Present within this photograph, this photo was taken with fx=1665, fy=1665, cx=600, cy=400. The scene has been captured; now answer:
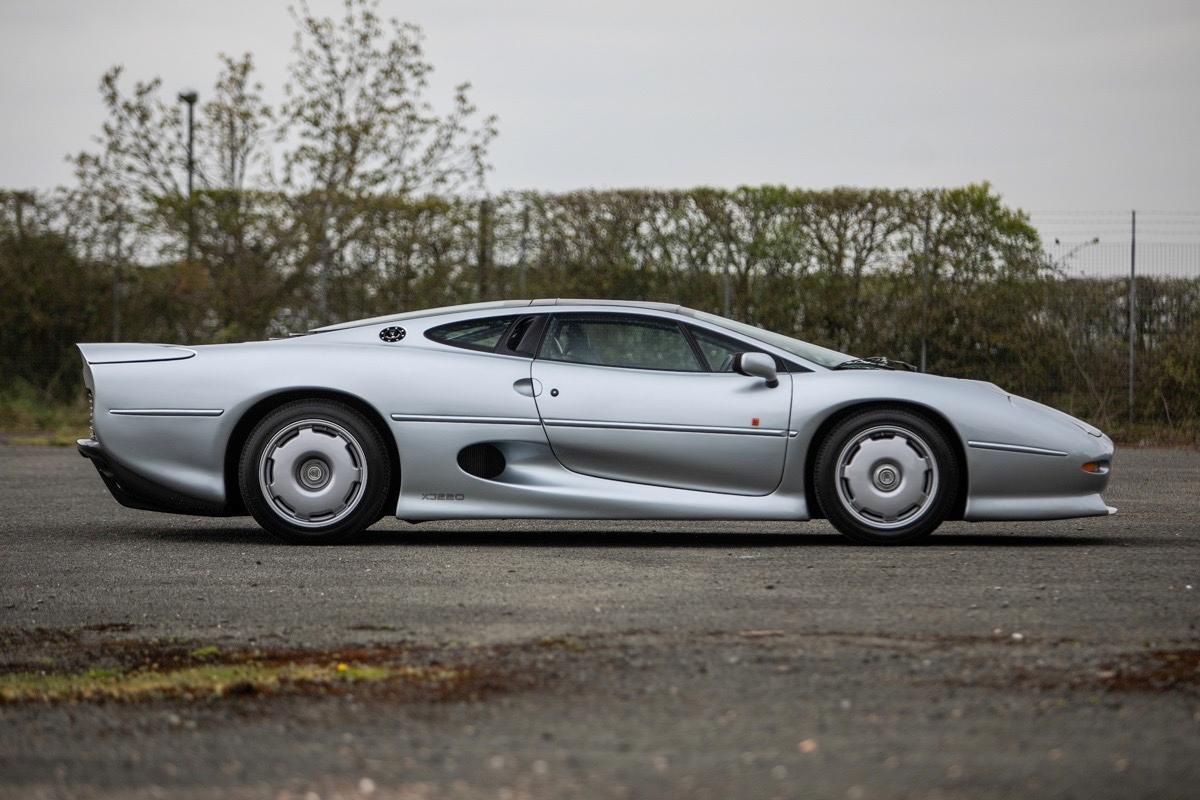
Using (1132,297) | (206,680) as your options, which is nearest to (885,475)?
(206,680)

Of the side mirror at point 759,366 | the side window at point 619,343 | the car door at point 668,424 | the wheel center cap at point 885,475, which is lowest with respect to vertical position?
the wheel center cap at point 885,475

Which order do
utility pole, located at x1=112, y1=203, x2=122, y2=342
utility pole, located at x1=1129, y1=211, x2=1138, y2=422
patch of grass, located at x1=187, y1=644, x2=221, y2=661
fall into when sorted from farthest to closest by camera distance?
utility pole, located at x1=112, y1=203, x2=122, y2=342 < utility pole, located at x1=1129, y1=211, x2=1138, y2=422 < patch of grass, located at x1=187, y1=644, x2=221, y2=661

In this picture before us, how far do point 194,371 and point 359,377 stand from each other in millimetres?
806

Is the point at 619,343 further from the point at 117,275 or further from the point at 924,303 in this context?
the point at 117,275

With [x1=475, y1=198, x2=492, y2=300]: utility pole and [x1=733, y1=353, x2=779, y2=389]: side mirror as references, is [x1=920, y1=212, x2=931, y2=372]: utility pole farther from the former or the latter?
[x1=733, y1=353, x2=779, y2=389]: side mirror

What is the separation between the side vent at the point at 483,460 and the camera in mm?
7930

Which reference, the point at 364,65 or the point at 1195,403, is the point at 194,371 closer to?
the point at 1195,403

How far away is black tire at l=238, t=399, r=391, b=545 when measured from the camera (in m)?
7.90

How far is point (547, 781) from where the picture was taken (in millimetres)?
3441

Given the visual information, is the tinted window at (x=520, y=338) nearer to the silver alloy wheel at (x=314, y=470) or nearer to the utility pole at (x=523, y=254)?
the silver alloy wheel at (x=314, y=470)

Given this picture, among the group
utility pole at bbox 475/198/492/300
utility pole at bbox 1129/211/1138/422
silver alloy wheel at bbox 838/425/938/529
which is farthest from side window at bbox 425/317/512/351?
utility pole at bbox 1129/211/1138/422

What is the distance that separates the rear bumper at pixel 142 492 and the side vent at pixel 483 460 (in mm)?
1221

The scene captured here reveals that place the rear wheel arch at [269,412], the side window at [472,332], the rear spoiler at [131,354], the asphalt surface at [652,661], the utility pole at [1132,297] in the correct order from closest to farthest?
the asphalt surface at [652,661], the rear wheel arch at [269,412], the rear spoiler at [131,354], the side window at [472,332], the utility pole at [1132,297]

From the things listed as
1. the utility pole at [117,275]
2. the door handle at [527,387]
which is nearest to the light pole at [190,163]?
the utility pole at [117,275]
